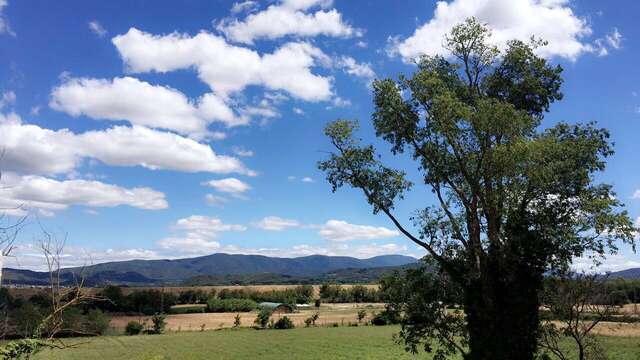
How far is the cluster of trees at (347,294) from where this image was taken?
150000mm

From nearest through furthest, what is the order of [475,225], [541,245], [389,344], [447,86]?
[541,245], [475,225], [447,86], [389,344]

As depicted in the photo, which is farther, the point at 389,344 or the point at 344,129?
the point at 389,344

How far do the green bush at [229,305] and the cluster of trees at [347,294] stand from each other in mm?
31171

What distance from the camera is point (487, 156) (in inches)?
886

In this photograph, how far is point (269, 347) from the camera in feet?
212

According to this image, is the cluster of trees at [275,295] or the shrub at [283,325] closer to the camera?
the shrub at [283,325]

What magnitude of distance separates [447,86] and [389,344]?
4515 cm

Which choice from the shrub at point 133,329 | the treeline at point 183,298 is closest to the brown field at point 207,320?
the shrub at point 133,329

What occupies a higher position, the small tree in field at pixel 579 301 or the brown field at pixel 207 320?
the small tree in field at pixel 579 301

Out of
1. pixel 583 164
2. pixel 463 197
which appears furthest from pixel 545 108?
pixel 463 197

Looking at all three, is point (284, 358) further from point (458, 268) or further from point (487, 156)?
point (487, 156)

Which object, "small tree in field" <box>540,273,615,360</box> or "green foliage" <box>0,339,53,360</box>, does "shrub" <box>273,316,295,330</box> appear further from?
"green foliage" <box>0,339,53,360</box>

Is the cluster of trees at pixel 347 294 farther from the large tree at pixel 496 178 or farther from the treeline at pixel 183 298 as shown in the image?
the large tree at pixel 496 178

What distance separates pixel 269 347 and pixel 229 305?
67.6 meters
